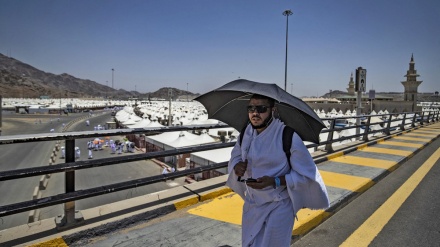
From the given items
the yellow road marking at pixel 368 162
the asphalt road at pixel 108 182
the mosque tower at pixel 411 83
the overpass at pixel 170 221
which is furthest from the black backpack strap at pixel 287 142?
the mosque tower at pixel 411 83

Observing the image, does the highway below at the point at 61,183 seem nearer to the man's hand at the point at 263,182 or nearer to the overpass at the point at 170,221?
the overpass at the point at 170,221

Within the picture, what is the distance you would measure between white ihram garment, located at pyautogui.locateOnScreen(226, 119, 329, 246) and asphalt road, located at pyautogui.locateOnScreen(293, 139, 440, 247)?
1.57 metres

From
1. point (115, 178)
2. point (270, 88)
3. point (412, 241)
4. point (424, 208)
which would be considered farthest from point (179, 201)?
point (115, 178)

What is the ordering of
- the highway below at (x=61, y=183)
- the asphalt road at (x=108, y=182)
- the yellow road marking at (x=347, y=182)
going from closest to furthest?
the yellow road marking at (x=347, y=182), the highway below at (x=61, y=183), the asphalt road at (x=108, y=182)

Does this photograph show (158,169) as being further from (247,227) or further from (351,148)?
(247,227)

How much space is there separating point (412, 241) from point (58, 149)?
117 feet

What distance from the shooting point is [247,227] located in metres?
2.14

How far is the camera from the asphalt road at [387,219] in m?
3.43

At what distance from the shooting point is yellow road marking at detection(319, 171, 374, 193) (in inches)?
204

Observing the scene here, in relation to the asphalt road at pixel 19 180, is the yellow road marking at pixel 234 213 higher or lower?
higher

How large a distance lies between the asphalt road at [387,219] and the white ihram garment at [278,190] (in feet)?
5.15

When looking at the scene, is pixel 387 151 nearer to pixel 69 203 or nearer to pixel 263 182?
pixel 263 182

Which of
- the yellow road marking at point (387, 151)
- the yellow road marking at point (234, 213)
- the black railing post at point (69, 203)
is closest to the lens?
the black railing post at point (69, 203)

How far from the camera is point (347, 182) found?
549cm
